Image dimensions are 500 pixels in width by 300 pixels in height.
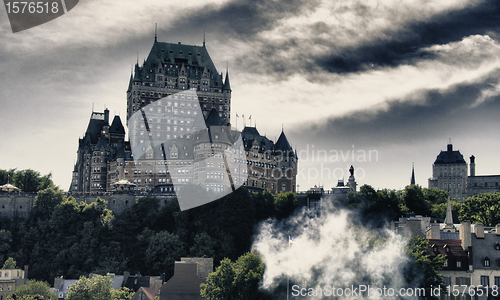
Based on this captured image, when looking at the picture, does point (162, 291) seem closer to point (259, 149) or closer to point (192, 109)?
point (259, 149)

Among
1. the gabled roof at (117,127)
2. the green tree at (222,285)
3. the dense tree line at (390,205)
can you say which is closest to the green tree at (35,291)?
the green tree at (222,285)

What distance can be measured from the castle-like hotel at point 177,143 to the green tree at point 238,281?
56.8 meters

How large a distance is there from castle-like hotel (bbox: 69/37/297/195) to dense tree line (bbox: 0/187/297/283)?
10166mm

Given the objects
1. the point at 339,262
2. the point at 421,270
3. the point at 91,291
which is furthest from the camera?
the point at 91,291

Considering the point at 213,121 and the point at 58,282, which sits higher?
the point at 213,121

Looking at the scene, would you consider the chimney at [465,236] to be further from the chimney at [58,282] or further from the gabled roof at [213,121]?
the gabled roof at [213,121]

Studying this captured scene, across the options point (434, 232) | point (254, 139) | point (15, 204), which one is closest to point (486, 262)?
point (434, 232)

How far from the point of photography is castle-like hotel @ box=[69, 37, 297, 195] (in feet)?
523

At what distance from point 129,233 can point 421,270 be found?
3097 inches

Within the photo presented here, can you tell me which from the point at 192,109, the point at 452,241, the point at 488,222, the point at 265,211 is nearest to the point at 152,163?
the point at 192,109

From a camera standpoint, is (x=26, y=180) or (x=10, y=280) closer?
(x=10, y=280)

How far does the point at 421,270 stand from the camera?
251ft

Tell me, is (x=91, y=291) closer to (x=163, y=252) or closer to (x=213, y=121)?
(x=163, y=252)

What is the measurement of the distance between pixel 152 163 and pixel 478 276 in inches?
3904
